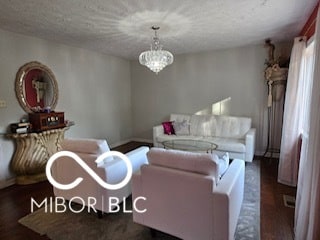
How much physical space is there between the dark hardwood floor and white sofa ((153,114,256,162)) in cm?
57

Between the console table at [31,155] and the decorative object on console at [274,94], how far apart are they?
412 cm

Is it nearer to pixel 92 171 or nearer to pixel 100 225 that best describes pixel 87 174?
pixel 92 171

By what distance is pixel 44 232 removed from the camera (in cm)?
211

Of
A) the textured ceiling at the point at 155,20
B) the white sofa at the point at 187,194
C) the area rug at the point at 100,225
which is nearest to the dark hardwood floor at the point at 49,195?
the area rug at the point at 100,225

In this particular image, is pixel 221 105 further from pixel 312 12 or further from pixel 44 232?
pixel 44 232

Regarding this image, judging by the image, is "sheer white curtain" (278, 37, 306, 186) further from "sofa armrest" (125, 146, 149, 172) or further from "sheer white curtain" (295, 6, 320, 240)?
"sofa armrest" (125, 146, 149, 172)

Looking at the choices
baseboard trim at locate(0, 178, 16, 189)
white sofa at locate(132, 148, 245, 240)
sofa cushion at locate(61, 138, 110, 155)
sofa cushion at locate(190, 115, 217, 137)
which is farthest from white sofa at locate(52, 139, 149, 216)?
sofa cushion at locate(190, 115, 217, 137)

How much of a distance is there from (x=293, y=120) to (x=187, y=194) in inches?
91.1

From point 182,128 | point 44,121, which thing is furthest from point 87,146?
point 182,128

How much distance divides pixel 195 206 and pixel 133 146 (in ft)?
13.1

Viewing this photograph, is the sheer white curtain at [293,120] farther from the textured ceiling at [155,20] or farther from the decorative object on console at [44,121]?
the decorative object on console at [44,121]

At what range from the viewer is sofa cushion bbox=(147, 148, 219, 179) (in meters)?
1.64

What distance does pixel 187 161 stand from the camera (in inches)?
67.2

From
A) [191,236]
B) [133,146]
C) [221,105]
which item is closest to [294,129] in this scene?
[221,105]
